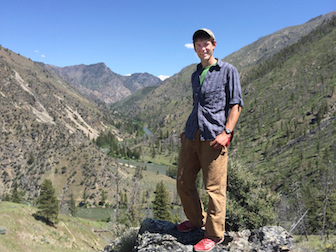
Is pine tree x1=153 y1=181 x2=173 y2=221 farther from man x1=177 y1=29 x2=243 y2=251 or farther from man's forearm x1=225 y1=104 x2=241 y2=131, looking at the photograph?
man's forearm x1=225 y1=104 x2=241 y2=131

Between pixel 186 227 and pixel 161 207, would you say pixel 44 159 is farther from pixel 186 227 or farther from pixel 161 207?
pixel 186 227

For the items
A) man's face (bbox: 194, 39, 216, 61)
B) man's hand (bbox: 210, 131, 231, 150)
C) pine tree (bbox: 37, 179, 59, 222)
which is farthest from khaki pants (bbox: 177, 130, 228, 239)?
pine tree (bbox: 37, 179, 59, 222)

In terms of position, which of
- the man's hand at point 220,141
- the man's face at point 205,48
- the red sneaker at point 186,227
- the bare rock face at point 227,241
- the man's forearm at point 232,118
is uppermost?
the man's face at point 205,48

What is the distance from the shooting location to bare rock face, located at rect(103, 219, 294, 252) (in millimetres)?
4461

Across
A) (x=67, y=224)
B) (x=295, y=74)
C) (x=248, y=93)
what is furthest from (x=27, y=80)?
(x=295, y=74)

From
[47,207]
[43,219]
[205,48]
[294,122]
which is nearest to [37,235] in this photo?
[43,219]

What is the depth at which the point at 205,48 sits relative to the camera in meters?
4.42

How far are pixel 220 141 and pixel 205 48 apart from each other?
177cm

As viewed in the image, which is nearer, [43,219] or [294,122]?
[43,219]

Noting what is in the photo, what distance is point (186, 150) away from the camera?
471 centimetres

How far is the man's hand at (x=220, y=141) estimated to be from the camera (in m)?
4.08

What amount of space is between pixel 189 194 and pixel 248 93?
20789 centimetres

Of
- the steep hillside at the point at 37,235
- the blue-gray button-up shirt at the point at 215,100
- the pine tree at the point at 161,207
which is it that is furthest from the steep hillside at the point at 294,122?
the blue-gray button-up shirt at the point at 215,100

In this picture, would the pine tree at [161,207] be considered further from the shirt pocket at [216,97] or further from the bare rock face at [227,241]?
the shirt pocket at [216,97]
